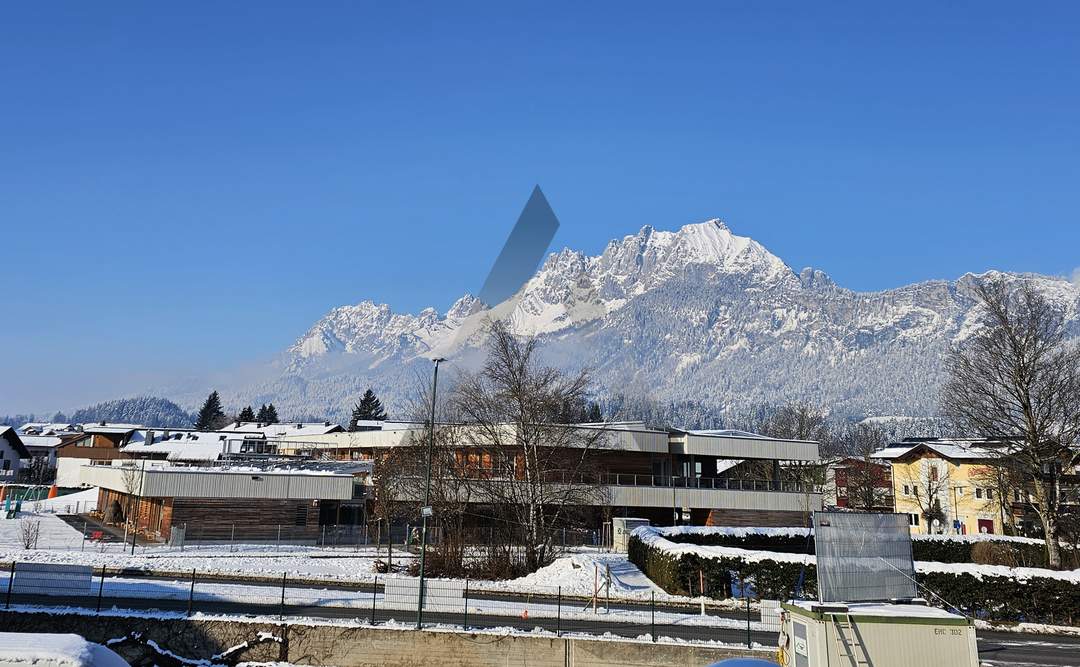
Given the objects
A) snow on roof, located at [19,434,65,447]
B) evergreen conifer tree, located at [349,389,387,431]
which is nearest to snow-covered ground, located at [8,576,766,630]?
evergreen conifer tree, located at [349,389,387,431]

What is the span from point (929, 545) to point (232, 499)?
3985cm

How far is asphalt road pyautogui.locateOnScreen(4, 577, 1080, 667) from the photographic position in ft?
75.0

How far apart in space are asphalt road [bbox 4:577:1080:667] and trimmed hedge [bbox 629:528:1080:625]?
7.30 feet

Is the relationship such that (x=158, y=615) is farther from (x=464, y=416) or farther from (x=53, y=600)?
(x=464, y=416)

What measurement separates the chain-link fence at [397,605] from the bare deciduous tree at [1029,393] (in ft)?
56.2

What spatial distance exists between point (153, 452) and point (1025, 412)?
69708mm

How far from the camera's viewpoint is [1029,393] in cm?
3628

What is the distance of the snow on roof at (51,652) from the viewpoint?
10.1 m

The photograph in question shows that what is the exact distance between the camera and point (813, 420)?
110 meters

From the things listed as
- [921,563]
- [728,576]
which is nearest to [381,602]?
[728,576]

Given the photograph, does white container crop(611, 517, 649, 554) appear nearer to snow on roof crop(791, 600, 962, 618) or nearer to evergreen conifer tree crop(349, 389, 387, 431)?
snow on roof crop(791, 600, 962, 618)

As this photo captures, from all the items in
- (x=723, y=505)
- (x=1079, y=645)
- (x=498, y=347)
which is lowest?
(x=1079, y=645)

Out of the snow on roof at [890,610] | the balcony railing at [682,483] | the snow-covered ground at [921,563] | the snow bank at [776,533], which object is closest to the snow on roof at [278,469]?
the balcony railing at [682,483]

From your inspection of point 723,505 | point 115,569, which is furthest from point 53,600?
point 723,505
